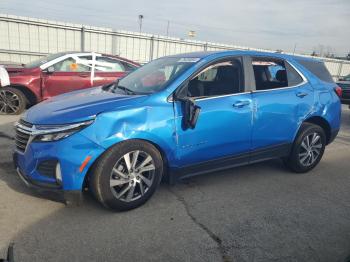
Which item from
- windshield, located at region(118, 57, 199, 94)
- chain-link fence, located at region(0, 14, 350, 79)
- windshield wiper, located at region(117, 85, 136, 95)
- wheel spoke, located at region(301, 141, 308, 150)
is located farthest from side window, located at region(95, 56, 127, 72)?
chain-link fence, located at region(0, 14, 350, 79)

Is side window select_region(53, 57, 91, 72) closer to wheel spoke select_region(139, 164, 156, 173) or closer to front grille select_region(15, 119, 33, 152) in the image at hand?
front grille select_region(15, 119, 33, 152)

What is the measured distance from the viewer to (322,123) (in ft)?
16.5

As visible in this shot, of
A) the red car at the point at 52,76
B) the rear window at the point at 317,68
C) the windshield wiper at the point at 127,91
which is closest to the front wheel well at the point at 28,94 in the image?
the red car at the point at 52,76

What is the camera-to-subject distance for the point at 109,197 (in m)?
3.27

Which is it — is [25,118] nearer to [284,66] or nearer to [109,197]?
[109,197]

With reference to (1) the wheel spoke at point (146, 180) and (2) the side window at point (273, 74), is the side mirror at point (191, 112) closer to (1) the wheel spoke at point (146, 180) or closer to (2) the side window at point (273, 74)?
(1) the wheel spoke at point (146, 180)

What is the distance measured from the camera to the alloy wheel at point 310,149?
4805 mm

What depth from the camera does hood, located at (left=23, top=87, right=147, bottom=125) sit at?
10.5 ft

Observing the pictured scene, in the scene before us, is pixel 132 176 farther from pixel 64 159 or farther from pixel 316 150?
pixel 316 150

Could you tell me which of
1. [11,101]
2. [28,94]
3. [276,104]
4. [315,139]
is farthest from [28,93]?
[315,139]

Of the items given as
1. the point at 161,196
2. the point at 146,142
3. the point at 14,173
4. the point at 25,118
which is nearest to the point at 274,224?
the point at 161,196

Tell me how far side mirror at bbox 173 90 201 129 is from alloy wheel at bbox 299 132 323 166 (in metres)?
2.03

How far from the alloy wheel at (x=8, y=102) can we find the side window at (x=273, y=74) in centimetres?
571

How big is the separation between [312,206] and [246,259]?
4.93 ft
